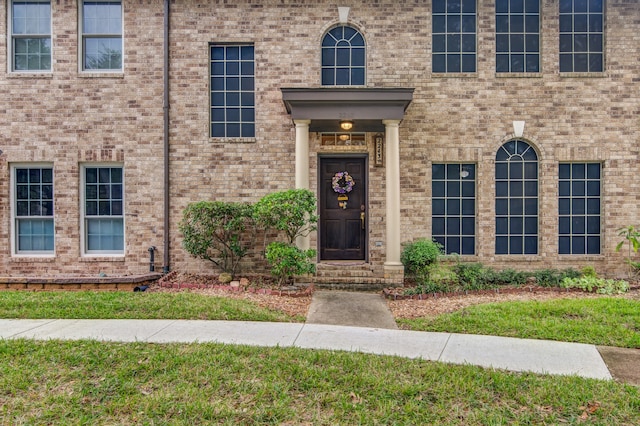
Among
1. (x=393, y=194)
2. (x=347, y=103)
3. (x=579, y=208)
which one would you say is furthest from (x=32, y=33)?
(x=579, y=208)

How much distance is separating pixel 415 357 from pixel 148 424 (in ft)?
8.81

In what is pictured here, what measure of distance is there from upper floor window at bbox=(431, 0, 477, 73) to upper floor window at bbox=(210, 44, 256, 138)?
4083mm

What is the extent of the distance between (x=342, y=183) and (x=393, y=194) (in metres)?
1.25

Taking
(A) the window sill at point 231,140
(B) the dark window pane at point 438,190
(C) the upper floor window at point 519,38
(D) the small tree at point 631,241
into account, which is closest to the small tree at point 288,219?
(A) the window sill at point 231,140

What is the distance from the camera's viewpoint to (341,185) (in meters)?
8.70

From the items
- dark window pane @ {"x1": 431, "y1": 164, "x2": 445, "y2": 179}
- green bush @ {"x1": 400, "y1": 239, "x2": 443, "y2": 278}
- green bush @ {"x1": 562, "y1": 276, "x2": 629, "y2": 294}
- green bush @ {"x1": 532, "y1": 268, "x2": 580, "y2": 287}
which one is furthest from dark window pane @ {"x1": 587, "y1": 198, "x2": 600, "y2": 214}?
green bush @ {"x1": 400, "y1": 239, "x2": 443, "y2": 278}

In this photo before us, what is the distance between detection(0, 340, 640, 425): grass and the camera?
3.10 m

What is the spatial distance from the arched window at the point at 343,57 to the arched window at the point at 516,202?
3.59 m

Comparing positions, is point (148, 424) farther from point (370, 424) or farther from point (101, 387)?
point (370, 424)

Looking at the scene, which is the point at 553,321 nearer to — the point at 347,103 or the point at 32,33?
the point at 347,103

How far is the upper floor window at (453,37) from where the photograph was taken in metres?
8.65

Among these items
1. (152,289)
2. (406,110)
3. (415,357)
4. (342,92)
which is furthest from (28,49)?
(415,357)

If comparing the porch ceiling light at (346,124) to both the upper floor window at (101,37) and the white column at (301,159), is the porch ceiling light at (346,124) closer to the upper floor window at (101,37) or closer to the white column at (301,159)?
the white column at (301,159)

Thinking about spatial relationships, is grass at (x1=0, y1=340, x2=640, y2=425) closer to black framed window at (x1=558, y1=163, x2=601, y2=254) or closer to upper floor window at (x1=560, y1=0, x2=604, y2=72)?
black framed window at (x1=558, y1=163, x2=601, y2=254)
